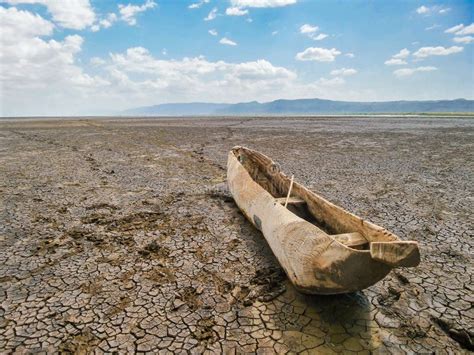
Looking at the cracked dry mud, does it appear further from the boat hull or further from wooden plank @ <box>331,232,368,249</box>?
wooden plank @ <box>331,232,368,249</box>

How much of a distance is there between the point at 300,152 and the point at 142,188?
27.2 feet

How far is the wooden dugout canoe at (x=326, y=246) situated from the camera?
2.39 meters

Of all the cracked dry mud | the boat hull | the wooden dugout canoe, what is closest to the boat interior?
the wooden dugout canoe

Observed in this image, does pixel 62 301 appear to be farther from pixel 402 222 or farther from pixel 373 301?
pixel 402 222

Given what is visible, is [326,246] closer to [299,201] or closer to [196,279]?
[196,279]

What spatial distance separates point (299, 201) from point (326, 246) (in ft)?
6.59

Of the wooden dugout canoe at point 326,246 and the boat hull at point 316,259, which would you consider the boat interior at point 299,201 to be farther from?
the boat hull at point 316,259

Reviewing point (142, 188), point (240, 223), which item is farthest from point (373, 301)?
point (142, 188)

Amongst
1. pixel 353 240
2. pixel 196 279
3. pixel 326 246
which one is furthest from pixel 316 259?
pixel 196 279

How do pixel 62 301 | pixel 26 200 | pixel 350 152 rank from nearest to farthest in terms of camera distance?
pixel 62 301
pixel 26 200
pixel 350 152

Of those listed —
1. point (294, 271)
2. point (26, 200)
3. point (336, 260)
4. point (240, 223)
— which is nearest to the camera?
point (336, 260)

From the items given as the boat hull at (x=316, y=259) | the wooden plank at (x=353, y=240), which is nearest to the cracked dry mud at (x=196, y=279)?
the boat hull at (x=316, y=259)

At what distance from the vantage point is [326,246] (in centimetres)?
270

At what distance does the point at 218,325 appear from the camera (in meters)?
3.02
